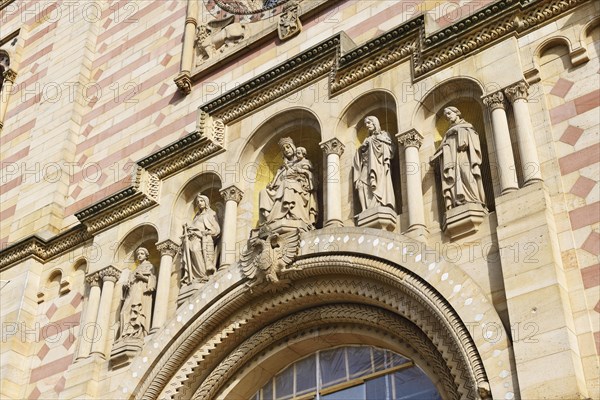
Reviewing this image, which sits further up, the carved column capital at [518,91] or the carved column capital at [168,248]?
the carved column capital at [518,91]

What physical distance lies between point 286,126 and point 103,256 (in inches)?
132

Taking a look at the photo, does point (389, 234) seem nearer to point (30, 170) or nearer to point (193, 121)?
point (193, 121)

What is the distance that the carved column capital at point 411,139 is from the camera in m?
10.9

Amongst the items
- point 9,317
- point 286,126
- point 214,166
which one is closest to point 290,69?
point 286,126

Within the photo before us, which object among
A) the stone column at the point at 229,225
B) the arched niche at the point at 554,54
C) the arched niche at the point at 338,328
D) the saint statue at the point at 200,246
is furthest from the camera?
the saint statue at the point at 200,246

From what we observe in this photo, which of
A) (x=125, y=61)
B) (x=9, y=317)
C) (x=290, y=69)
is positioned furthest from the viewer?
(x=125, y=61)

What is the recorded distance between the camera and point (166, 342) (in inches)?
457

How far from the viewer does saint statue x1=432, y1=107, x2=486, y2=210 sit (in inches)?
391

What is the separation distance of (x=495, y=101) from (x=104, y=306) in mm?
6173

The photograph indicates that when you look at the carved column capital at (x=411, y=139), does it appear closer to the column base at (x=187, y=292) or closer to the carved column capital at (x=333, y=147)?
the carved column capital at (x=333, y=147)

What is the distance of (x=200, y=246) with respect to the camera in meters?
12.3

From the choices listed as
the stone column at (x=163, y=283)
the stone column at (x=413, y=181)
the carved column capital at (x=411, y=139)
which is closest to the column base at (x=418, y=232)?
the stone column at (x=413, y=181)

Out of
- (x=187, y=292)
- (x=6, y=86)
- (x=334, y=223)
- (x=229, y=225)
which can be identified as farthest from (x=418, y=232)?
(x=6, y=86)

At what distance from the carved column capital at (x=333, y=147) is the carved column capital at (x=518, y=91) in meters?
2.38
